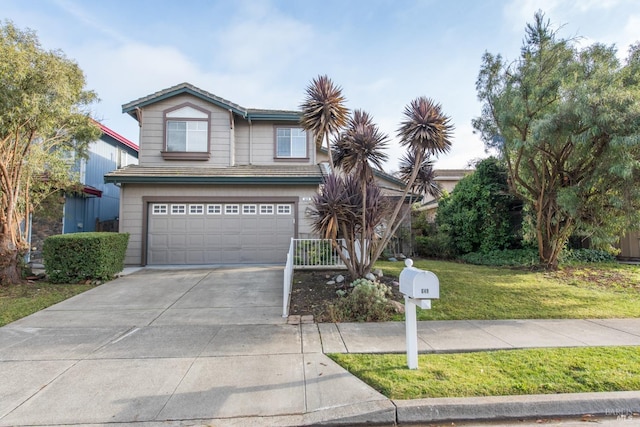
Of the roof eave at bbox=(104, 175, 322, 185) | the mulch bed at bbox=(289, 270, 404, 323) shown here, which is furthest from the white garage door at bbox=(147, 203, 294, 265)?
the mulch bed at bbox=(289, 270, 404, 323)

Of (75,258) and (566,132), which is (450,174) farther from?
(75,258)

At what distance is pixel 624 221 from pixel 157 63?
15255 mm

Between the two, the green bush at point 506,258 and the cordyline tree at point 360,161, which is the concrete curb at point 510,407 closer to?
the cordyline tree at point 360,161

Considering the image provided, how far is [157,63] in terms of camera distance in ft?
36.5

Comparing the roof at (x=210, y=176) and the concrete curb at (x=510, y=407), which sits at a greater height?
the roof at (x=210, y=176)

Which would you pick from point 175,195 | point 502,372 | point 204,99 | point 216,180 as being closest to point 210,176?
point 216,180

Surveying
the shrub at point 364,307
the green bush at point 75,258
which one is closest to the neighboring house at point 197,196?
the green bush at point 75,258

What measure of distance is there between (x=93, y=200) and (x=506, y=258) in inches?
734

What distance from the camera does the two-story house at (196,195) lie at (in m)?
12.2

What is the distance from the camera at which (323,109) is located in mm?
8031

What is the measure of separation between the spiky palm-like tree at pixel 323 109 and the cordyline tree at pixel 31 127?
6242 mm

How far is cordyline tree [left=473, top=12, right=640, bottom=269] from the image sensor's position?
24.9ft

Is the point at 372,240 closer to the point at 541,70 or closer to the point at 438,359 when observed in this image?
the point at 438,359

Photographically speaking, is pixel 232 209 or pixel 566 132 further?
pixel 232 209
